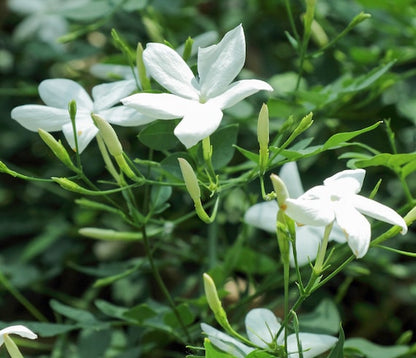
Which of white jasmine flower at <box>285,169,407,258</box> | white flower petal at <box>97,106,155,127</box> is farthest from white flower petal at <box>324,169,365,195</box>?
white flower petal at <box>97,106,155,127</box>

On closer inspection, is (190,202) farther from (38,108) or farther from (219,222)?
(38,108)

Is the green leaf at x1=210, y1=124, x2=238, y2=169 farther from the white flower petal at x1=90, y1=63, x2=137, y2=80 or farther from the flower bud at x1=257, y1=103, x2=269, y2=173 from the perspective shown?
the white flower petal at x1=90, y1=63, x2=137, y2=80

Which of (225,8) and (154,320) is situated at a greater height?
(225,8)

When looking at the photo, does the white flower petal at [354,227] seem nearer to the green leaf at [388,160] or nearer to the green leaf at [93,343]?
the green leaf at [388,160]

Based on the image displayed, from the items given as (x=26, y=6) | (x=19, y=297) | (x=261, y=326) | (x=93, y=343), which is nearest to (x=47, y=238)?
(x=19, y=297)

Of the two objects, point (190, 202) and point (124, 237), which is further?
point (190, 202)

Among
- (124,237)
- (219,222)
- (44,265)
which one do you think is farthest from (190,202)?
(124,237)

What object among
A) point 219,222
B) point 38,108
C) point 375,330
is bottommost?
point 375,330
